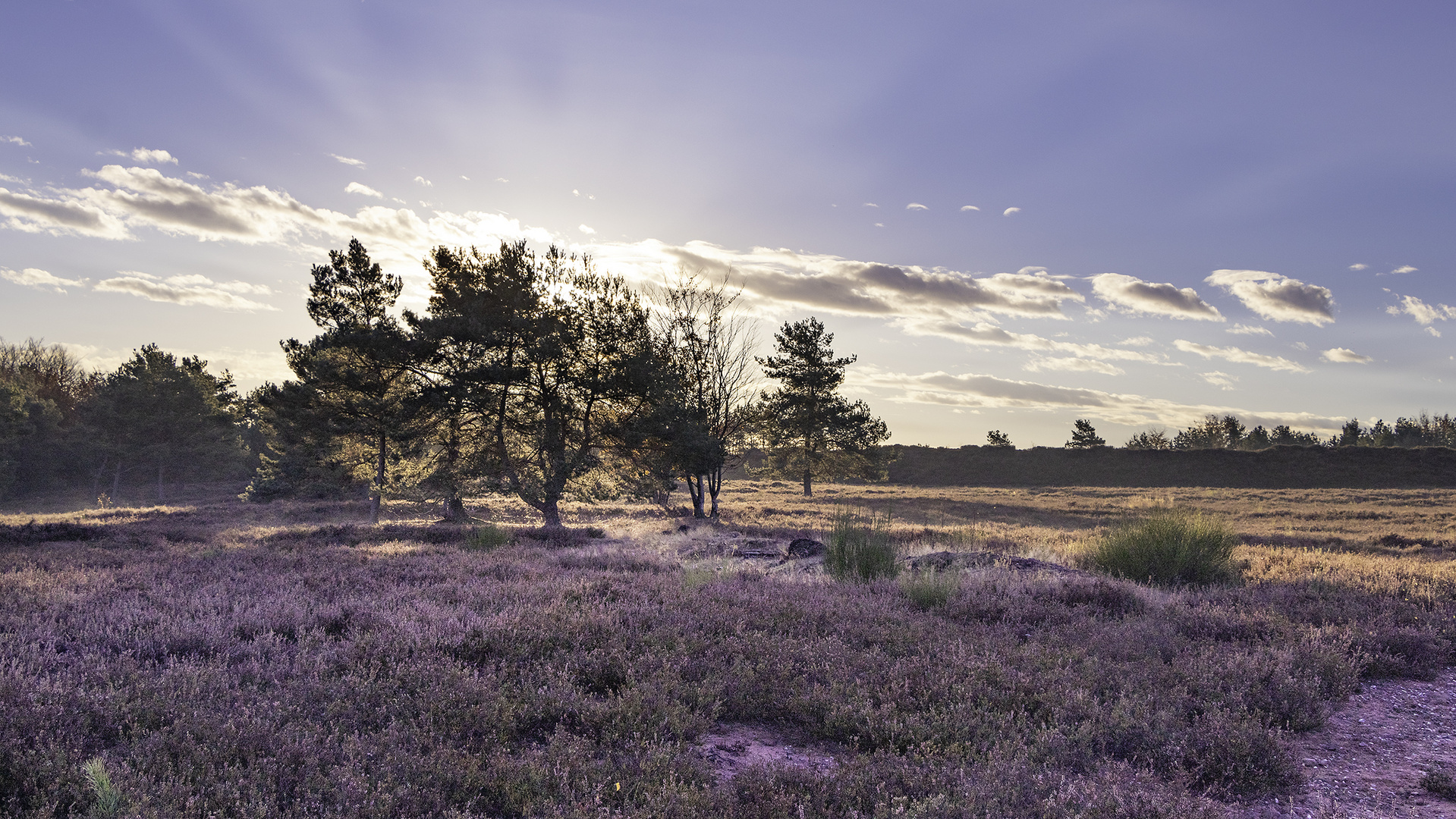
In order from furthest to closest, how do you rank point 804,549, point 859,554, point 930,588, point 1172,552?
point 804,549 < point 1172,552 < point 859,554 < point 930,588

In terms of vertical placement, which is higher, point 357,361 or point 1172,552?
point 357,361

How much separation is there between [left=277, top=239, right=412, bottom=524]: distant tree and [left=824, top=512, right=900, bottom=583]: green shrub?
49.3 ft

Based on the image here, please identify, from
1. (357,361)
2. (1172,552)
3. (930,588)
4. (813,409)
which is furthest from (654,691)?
(813,409)

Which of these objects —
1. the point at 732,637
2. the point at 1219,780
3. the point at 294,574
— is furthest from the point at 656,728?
the point at 294,574

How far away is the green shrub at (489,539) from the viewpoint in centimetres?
1384

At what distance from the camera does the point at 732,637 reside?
19.5ft

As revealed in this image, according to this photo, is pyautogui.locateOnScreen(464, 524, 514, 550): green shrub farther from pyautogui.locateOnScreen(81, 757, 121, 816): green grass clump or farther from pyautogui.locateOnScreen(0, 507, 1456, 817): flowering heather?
pyautogui.locateOnScreen(81, 757, 121, 816): green grass clump

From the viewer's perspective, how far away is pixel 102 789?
3184mm

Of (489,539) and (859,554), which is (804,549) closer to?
(859,554)

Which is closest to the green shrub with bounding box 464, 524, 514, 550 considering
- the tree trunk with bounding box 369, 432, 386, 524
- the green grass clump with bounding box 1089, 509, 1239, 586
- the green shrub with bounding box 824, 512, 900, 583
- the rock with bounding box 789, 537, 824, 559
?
the rock with bounding box 789, 537, 824, 559

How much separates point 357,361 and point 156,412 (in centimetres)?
4421

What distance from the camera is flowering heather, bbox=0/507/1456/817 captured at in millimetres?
3508

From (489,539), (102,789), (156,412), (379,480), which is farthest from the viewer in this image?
(156,412)

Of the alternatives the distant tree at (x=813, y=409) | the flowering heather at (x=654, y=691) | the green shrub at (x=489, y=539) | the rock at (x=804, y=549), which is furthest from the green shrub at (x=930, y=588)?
the distant tree at (x=813, y=409)
